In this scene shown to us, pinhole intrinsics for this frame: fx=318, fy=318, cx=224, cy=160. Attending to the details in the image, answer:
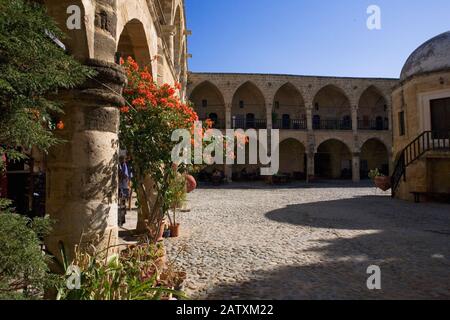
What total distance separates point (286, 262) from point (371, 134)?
2597cm

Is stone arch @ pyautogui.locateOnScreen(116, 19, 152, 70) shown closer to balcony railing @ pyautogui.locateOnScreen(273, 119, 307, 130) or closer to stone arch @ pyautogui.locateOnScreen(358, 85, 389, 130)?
balcony railing @ pyautogui.locateOnScreen(273, 119, 307, 130)

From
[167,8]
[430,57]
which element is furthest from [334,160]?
[167,8]

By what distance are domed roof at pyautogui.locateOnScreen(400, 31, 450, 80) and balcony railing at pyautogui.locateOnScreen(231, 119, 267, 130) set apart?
14631 mm

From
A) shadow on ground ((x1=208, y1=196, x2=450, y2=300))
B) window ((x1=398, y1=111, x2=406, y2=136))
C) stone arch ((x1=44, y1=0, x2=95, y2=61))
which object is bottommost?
shadow on ground ((x1=208, y1=196, x2=450, y2=300))

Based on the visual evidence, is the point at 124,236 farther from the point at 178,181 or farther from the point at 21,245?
the point at 21,245

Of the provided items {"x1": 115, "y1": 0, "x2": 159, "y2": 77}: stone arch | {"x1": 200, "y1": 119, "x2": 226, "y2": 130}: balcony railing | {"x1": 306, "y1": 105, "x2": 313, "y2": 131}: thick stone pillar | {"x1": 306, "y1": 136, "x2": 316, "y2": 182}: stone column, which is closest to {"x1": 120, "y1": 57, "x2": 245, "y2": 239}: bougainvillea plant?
{"x1": 115, "y1": 0, "x2": 159, "y2": 77}: stone arch

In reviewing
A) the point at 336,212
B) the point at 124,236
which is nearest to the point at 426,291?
the point at 124,236

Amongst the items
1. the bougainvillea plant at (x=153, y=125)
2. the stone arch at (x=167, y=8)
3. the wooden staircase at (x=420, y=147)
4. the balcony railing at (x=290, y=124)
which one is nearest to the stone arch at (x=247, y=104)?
the balcony railing at (x=290, y=124)

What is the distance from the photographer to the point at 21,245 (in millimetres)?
1945

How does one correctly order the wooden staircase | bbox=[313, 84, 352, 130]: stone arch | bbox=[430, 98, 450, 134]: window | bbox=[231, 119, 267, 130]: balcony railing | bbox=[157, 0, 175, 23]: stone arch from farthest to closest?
bbox=[313, 84, 352, 130]: stone arch → bbox=[231, 119, 267, 130]: balcony railing → bbox=[430, 98, 450, 134]: window → the wooden staircase → bbox=[157, 0, 175, 23]: stone arch

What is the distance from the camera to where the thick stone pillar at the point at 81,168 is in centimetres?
315

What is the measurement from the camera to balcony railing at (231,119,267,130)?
27984mm
